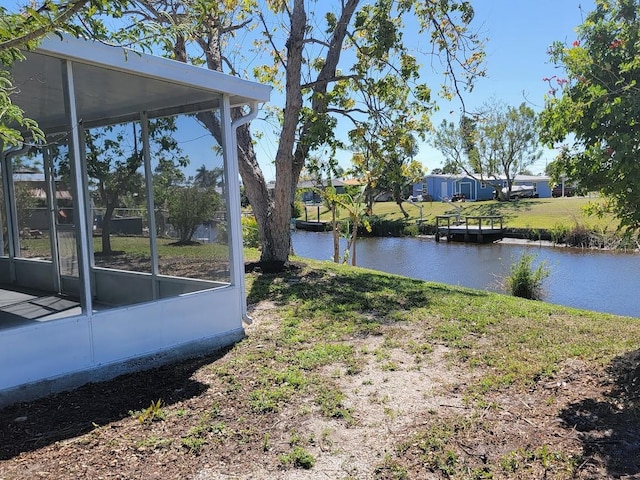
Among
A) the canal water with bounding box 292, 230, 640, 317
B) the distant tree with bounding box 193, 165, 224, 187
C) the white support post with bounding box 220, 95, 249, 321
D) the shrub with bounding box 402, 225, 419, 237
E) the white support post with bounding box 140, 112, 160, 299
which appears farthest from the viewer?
the shrub with bounding box 402, 225, 419, 237

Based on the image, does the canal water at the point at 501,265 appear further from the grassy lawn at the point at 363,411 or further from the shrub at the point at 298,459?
the shrub at the point at 298,459

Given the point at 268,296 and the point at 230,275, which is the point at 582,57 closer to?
the point at 230,275

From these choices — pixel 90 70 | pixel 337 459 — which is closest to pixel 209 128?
pixel 90 70

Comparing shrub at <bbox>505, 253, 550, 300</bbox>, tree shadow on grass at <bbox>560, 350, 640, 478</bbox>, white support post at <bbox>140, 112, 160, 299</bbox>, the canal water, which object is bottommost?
the canal water

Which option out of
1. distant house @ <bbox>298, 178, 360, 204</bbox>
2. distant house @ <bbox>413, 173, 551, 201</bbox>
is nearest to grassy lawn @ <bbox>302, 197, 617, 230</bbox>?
distant house @ <bbox>298, 178, 360, 204</bbox>

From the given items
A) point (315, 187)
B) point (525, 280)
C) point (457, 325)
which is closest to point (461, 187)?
point (315, 187)

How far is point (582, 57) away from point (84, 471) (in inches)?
177

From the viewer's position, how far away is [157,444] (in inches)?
129

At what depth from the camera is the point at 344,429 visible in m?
3.51

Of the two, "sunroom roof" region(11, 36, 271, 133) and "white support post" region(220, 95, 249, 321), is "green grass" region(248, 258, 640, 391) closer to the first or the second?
"white support post" region(220, 95, 249, 321)

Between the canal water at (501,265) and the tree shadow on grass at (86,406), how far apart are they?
9.72 m

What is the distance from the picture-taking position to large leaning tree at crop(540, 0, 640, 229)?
362 centimetres

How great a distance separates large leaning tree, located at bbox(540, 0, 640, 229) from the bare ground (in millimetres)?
1615

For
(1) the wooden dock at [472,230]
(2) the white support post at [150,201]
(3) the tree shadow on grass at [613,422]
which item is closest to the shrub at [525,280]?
(3) the tree shadow on grass at [613,422]
